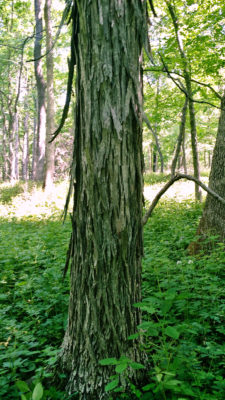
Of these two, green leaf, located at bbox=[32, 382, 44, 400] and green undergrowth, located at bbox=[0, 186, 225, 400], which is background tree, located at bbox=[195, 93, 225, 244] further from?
green leaf, located at bbox=[32, 382, 44, 400]

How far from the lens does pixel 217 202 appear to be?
4441 millimetres

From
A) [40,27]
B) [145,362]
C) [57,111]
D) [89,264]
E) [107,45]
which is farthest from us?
[57,111]

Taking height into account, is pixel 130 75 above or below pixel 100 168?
above

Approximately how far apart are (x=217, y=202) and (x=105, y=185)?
3.11 m

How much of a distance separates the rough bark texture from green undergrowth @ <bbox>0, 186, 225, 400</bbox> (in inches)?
15.7

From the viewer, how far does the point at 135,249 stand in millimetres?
1887

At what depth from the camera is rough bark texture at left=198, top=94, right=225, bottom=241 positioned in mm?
4391

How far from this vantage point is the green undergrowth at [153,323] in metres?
1.73

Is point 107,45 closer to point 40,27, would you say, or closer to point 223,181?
point 223,181

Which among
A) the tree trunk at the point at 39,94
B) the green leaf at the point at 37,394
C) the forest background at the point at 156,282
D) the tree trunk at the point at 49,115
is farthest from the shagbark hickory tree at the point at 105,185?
the tree trunk at the point at 39,94

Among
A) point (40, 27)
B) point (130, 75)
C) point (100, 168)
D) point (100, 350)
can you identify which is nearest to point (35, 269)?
point (100, 350)

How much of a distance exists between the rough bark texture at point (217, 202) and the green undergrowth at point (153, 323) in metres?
0.40

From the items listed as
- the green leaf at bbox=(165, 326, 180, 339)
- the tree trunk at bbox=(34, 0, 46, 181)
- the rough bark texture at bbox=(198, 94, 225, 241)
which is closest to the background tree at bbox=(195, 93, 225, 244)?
the rough bark texture at bbox=(198, 94, 225, 241)

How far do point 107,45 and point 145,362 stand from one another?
1.94 metres
